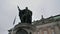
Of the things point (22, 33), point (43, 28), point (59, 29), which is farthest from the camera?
point (43, 28)

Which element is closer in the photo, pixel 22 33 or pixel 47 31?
pixel 22 33

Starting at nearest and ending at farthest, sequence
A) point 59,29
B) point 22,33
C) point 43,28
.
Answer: point 22,33 < point 59,29 < point 43,28

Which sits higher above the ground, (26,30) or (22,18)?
(22,18)

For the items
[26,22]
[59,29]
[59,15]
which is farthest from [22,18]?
[59,15]

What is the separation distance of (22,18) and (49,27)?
57.9 feet

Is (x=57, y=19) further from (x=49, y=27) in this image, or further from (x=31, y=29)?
(x=31, y=29)

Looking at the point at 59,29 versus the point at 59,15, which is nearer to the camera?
the point at 59,29

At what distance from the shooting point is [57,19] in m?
28.7

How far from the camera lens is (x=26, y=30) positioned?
11.6 meters

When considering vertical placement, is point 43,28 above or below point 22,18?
below

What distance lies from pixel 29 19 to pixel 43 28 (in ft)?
59.3

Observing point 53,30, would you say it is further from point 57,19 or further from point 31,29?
point 31,29

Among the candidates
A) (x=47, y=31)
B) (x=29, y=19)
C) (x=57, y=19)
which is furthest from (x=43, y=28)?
(x=29, y=19)

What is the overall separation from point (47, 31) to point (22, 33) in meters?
18.3
